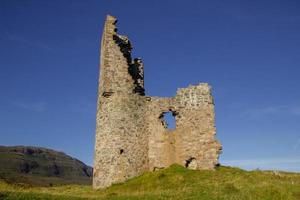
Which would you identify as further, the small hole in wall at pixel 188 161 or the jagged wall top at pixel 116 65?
the small hole in wall at pixel 188 161

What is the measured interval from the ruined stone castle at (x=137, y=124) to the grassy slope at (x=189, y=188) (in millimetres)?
1872

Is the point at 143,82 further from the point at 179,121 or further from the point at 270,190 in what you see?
the point at 270,190

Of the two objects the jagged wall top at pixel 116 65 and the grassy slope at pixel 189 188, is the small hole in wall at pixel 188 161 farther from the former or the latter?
the jagged wall top at pixel 116 65

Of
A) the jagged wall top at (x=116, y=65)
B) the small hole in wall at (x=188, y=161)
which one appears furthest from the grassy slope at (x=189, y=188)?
the jagged wall top at (x=116, y=65)

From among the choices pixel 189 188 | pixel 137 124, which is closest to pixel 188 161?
pixel 137 124

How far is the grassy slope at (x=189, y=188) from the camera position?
22.0 metres

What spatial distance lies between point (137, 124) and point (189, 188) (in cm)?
899

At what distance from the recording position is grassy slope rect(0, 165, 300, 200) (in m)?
22.0

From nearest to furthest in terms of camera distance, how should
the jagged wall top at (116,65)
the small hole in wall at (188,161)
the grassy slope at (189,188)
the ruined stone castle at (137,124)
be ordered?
the grassy slope at (189,188) → the ruined stone castle at (137,124) → the jagged wall top at (116,65) → the small hole in wall at (188,161)

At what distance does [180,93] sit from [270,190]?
45.5 feet

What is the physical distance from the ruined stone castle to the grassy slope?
1872 millimetres

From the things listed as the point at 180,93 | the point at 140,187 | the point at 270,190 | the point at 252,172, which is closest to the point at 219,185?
the point at 270,190

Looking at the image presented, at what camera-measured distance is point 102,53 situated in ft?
114

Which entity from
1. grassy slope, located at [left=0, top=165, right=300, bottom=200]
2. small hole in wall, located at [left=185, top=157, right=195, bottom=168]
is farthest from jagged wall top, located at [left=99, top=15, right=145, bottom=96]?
grassy slope, located at [left=0, top=165, right=300, bottom=200]
